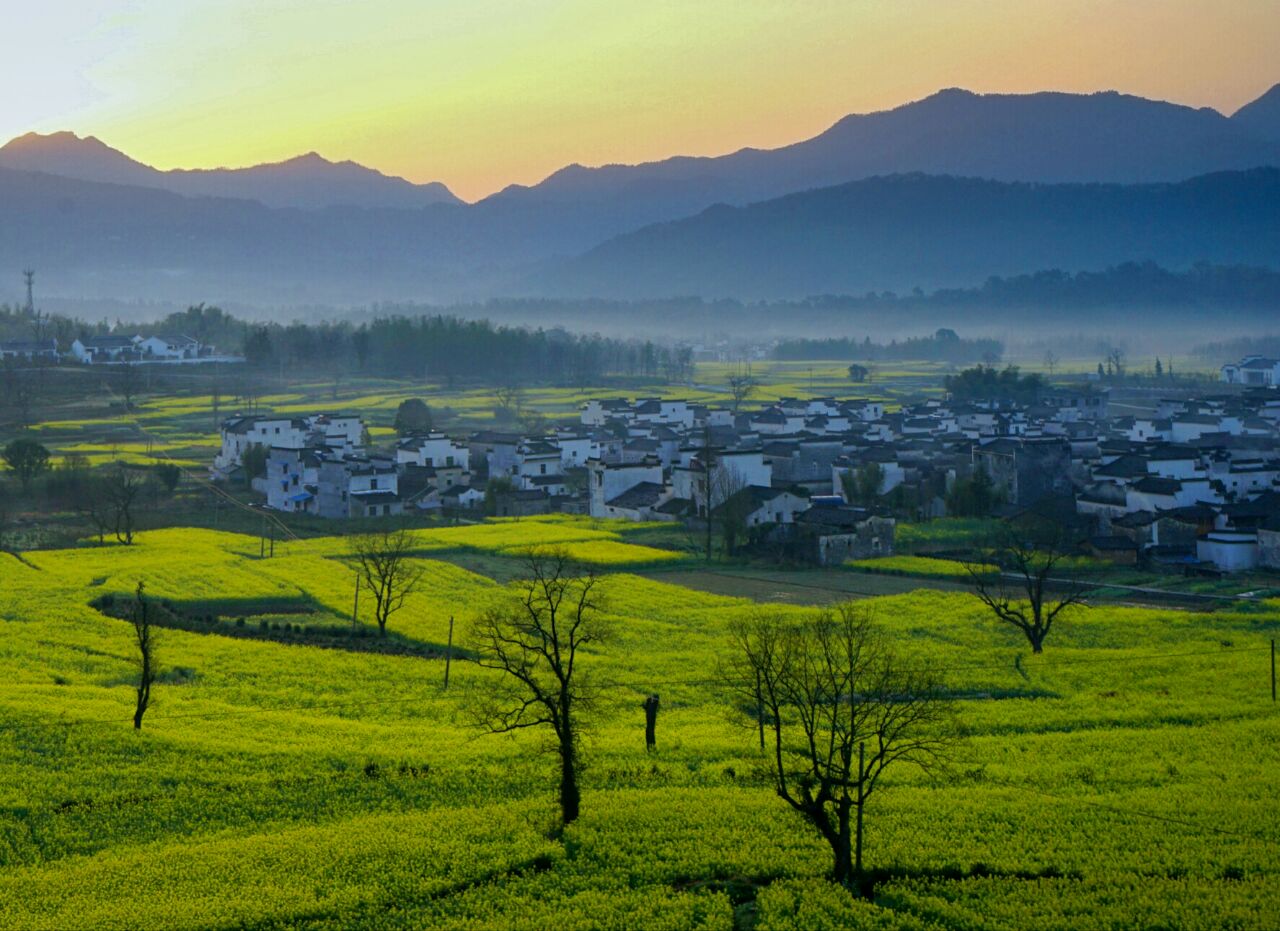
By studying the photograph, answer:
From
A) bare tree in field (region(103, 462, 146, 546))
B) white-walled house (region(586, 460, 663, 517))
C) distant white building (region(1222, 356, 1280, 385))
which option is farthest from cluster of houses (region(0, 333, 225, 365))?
distant white building (region(1222, 356, 1280, 385))

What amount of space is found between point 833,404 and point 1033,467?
31.2 metres

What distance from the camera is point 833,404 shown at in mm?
90438

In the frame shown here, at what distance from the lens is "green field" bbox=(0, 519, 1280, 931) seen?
1641cm

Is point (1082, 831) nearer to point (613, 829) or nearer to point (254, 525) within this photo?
point (613, 829)

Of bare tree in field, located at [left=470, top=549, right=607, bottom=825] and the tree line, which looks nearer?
bare tree in field, located at [left=470, top=549, right=607, bottom=825]

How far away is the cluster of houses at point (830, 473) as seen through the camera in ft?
157

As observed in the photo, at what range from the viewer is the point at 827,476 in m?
66.1

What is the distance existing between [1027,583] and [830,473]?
104 feet

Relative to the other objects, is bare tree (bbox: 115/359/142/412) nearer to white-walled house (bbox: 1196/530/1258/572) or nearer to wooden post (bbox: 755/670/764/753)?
white-walled house (bbox: 1196/530/1258/572)

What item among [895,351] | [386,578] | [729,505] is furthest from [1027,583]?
[895,351]

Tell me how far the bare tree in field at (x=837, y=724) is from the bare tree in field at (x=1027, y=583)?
4394 mm

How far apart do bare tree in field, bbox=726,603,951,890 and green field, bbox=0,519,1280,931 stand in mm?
509

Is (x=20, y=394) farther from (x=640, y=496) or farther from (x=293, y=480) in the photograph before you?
(x=640, y=496)

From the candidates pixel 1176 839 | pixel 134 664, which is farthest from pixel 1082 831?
pixel 134 664
